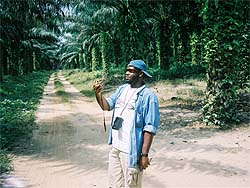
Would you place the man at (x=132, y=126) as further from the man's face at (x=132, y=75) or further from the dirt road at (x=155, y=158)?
the dirt road at (x=155, y=158)

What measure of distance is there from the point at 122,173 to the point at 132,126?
22.9 inches

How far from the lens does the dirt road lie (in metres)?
5.95

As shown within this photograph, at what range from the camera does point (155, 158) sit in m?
7.32

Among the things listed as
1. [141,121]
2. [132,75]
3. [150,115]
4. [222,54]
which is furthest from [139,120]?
[222,54]

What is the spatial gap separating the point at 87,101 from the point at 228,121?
28.0 feet

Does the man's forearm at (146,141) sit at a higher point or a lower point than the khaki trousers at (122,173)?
higher

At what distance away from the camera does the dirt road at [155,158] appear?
19.5 ft

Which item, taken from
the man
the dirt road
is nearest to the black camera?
the man

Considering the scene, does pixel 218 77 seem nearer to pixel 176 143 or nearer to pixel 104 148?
pixel 176 143

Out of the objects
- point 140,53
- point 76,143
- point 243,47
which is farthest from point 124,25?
point 76,143

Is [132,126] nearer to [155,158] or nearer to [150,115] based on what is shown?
[150,115]

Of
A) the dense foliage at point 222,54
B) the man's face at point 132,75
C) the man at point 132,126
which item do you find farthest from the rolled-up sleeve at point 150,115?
the dense foliage at point 222,54

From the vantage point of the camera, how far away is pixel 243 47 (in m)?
13.4

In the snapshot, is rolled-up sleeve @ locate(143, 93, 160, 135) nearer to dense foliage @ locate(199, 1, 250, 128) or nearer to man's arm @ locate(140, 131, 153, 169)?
man's arm @ locate(140, 131, 153, 169)
